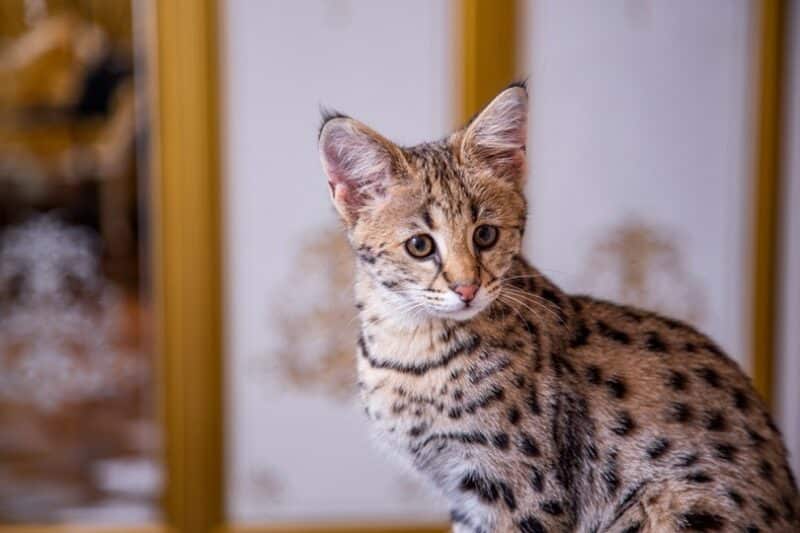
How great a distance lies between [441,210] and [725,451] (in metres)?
0.41

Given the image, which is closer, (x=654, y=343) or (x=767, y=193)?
(x=654, y=343)

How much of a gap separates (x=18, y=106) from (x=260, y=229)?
6.92 feet

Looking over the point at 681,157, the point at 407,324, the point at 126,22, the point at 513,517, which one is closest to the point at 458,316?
the point at 407,324

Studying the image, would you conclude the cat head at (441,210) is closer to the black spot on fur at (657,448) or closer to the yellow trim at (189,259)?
the black spot on fur at (657,448)

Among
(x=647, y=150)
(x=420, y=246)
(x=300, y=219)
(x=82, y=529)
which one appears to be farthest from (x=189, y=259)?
(x=420, y=246)

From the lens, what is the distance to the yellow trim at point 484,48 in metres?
2.04

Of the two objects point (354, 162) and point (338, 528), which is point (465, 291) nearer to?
point (354, 162)

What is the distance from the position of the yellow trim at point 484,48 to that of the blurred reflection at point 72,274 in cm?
147

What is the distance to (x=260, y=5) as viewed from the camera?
2.04 metres

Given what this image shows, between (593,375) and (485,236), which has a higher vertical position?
(485,236)

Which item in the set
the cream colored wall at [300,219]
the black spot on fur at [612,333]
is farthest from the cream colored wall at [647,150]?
the black spot on fur at [612,333]

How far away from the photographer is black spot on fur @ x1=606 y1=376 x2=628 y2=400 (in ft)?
3.03

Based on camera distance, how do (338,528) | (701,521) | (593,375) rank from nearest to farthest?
(701,521), (593,375), (338,528)

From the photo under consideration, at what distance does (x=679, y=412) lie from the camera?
908 mm
